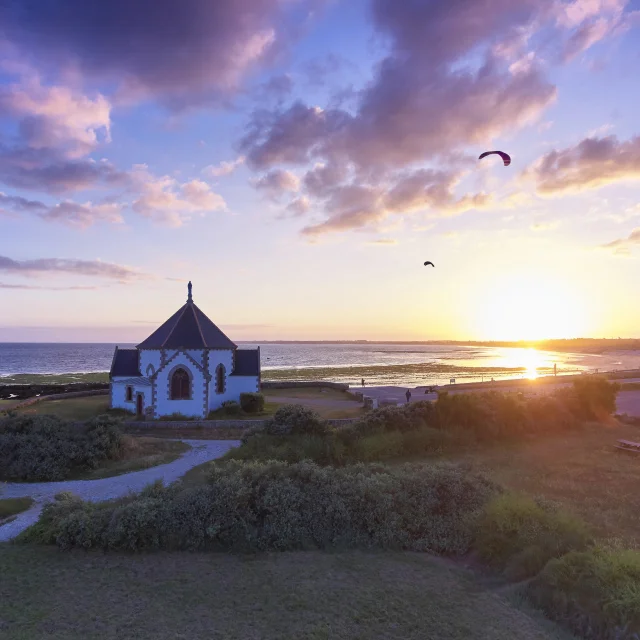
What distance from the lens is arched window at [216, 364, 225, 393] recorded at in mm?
32844

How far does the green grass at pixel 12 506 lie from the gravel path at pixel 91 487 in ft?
0.74

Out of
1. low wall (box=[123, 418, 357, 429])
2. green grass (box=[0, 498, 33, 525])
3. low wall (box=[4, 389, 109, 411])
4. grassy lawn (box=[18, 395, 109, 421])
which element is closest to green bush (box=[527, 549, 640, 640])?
green grass (box=[0, 498, 33, 525])

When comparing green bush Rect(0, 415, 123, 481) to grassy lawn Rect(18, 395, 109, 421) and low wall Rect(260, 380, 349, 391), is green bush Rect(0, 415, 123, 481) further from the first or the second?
low wall Rect(260, 380, 349, 391)

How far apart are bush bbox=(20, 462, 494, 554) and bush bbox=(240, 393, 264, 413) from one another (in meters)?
19.8

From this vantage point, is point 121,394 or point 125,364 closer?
point 121,394

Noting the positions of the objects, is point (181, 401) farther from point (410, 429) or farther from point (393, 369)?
point (393, 369)

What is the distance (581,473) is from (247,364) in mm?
22950

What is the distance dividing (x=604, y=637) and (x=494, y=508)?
3.73m

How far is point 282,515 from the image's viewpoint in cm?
1132

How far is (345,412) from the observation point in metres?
31.2

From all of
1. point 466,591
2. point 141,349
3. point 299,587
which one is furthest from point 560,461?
point 141,349

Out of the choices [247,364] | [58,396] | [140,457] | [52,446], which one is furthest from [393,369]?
[52,446]

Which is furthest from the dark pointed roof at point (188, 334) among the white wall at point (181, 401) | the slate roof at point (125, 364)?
the slate roof at point (125, 364)

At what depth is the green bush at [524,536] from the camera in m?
9.41
